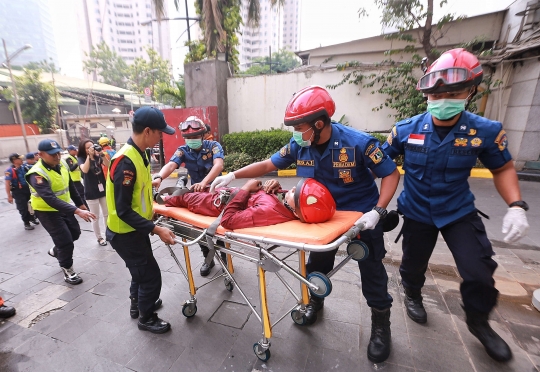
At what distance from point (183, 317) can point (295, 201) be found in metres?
1.79

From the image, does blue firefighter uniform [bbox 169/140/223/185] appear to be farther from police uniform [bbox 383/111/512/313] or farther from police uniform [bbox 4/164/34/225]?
police uniform [bbox 4/164/34/225]

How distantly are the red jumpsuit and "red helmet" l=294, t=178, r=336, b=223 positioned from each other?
19 cm

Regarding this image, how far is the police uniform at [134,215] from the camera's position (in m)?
2.04

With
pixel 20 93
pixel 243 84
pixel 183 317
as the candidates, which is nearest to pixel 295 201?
pixel 183 317

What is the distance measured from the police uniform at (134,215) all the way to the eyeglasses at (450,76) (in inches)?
88.3

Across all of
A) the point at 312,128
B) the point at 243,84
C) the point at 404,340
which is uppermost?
the point at 243,84

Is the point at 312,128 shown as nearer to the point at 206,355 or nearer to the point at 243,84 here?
the point at 206,355

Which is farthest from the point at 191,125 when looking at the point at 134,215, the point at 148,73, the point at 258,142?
the point at 148,73

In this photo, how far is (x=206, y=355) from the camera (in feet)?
7.14

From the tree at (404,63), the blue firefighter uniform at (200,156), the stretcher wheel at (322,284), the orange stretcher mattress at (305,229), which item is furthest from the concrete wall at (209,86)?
the stretcher wheel at (322,284)

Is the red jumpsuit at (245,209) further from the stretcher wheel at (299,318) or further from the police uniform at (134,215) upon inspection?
the stretcher wheel at (299,318)

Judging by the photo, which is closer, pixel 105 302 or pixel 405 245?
pixel 405 245

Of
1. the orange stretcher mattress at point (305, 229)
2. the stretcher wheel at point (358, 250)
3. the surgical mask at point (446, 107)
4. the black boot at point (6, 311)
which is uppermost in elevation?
the surgical mask at point (446, 107)

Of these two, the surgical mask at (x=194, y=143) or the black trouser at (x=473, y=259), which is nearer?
the black trouser at (x=473, y=259)
